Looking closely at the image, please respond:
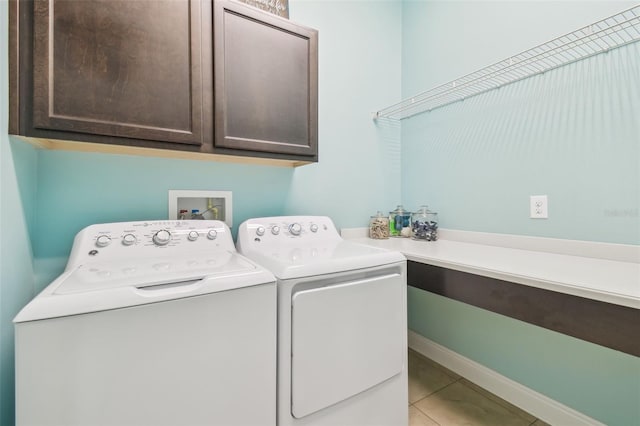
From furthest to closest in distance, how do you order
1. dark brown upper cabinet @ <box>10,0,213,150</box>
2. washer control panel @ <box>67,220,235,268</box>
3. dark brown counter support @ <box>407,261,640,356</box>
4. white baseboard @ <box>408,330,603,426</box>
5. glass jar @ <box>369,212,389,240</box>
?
glass jar @ <box>369,212,389,240</box> → white baseboard @ <box>408,330,603,426</box> → washer control panel @ <box>67,220,235,268</box> → dark brown upper cabinet @ <box>10,0,213,150</box> → dark brown counter support @ <box>407,261,640,356</box>

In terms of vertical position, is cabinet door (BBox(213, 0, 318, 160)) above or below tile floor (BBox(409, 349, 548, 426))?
above

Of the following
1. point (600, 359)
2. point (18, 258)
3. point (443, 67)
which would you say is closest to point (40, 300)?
point (18, 258)

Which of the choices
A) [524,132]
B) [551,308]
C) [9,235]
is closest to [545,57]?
[524,132]

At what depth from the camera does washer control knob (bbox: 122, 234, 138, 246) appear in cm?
120

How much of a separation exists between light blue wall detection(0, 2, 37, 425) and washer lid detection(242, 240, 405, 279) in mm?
810

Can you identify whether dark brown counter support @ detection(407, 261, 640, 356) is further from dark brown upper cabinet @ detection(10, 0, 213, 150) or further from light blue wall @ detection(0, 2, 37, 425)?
light blue wall @ detection(0, 2, 37, 425)

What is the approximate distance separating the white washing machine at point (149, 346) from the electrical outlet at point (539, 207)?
1.42 meters

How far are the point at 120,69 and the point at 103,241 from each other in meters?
0.69

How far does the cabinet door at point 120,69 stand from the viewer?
3.26 ft

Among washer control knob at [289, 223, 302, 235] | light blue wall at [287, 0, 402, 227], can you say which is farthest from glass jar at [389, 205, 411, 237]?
washer control knob at [289, 223, 302, 235]

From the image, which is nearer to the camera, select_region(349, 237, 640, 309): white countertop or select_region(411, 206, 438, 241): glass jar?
select_region(349, 237, 640, 309): white countertop

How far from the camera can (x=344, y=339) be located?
44.4 inches

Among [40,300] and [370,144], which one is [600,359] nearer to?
[370,144]

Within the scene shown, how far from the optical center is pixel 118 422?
0.77 meters
